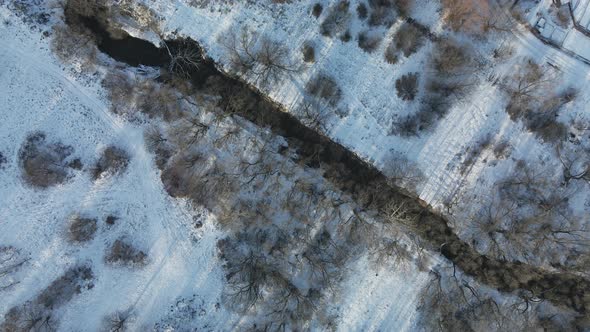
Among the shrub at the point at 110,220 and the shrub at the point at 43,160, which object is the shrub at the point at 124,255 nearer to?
the shrub at the point at 110,220

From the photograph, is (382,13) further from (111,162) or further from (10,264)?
(10,264)

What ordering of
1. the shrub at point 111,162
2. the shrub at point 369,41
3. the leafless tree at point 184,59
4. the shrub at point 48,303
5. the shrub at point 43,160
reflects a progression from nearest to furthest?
1. the shrub at point 48,303
2. the shrub at point 43,160
3. the shrub at point 111,162
4. the shrub at point 369,41
5. the leafless tree at point 184,59

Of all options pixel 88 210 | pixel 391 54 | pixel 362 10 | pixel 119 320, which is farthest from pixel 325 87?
pixel 119 320

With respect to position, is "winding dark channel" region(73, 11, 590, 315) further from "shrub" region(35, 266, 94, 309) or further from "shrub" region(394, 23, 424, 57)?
"shrub" region(35, 266, 94, 309)

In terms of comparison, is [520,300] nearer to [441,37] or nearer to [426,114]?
[426,114]

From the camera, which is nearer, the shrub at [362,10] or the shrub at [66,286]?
the shrub at [66,286]

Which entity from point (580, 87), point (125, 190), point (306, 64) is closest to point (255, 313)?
point (125, 190)

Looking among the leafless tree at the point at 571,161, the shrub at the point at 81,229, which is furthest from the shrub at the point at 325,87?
the shrub at the point at 81,229
